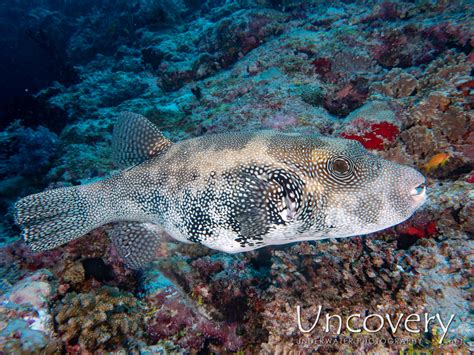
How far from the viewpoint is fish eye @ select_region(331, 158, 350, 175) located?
341 centimetres

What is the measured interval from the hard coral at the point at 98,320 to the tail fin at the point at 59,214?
984 mm

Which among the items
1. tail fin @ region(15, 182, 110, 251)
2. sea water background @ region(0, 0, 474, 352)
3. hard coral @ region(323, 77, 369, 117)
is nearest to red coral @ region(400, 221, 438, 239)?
sea water background @ region(0, 0, 474, 352)

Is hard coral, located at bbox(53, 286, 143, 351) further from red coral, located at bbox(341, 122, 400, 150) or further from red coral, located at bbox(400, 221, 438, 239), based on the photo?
red coral, located at bbox(341, 122, 400, 150)

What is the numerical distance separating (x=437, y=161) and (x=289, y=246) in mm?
3094

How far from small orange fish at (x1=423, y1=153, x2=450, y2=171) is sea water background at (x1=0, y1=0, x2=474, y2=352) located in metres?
0.02

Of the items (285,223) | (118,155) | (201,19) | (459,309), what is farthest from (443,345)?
(201,19)

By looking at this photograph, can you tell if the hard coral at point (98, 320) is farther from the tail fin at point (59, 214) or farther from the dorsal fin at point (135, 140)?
the dorsal fin at point (135, 140)

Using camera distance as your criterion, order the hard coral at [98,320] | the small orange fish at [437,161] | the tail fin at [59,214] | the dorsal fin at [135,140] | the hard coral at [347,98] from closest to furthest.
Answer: the hard coral at [98,320] → the tail fin at [59,214] → the dorsal fin at [135,140] → the small orange fish at [437,161] → the hard coral at [347,98]

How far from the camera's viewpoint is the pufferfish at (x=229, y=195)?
3.35 m

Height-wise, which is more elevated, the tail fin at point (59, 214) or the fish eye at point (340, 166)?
the fish eye at point (340, 166)

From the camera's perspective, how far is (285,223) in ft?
11.6

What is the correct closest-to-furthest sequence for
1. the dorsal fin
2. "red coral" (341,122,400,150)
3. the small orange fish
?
1. the dorsal fin
2. the small orange fish
3. "red coral" (341,122,400,150)

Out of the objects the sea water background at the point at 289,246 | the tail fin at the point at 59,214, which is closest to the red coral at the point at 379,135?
the sea water background at the point at 289,246

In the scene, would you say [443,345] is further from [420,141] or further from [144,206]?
[144,206]
